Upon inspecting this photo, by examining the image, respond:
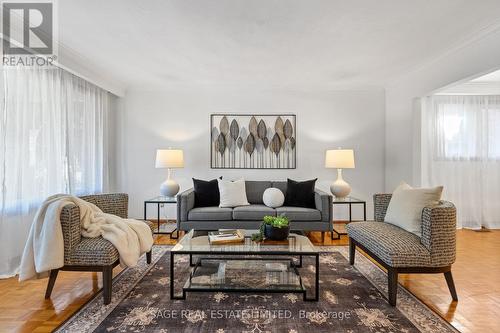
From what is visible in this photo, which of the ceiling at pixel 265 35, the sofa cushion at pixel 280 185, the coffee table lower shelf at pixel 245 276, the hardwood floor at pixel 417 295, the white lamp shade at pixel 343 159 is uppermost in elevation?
the ceiling at pixel 265 35

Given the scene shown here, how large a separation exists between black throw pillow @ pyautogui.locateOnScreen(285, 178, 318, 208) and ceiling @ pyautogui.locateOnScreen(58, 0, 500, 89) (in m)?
1.66

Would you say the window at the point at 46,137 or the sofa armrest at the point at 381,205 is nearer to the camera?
the window at the point at 46,137

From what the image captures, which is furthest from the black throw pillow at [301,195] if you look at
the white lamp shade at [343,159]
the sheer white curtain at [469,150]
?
the sheer white curtain at [469,150]

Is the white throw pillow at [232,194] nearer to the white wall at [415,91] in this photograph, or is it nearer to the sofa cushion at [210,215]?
the sofa cushion at [210,215]

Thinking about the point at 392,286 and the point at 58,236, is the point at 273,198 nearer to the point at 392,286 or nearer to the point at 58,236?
the point at 392,286

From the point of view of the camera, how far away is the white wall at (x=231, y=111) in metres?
4.79

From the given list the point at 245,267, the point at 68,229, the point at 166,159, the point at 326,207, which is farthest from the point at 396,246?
the point at 166,159

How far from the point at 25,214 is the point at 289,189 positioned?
125 inches

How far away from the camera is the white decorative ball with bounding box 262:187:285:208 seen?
3.89m

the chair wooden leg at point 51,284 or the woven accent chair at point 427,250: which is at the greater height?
the woven accent chair at point 427,250

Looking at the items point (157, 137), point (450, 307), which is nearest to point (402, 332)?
point (450, 307)

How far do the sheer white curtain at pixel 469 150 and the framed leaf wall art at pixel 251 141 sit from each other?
7.69ft

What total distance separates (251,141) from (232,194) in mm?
1186

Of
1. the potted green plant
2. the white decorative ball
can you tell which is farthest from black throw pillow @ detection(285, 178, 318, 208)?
the potted green plant
